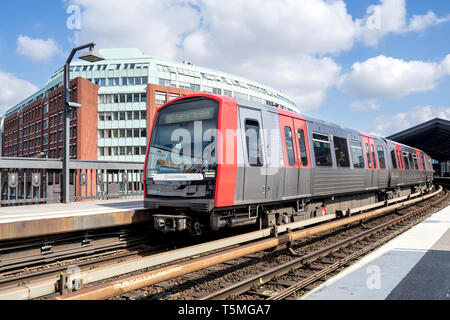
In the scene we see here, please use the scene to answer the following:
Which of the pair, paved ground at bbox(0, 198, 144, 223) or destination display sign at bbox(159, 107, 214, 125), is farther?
paved ground at bbox(0, 198, 144, 223)

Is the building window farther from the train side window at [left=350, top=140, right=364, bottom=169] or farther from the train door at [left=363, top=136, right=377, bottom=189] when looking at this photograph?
the train side window at [left=350, top=140, right=364, bottom=169]

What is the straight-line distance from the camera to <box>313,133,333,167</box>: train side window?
33.3ft

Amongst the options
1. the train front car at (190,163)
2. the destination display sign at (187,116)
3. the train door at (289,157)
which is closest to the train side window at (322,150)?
the train door at (289,157)

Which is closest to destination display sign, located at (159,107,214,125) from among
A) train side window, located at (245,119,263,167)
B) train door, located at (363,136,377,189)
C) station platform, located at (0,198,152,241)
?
train side window, located at (245,119,263,167)

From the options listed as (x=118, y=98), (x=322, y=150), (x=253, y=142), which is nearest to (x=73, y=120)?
(x=118, y=98)

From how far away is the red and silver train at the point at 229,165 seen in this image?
709 centimetres

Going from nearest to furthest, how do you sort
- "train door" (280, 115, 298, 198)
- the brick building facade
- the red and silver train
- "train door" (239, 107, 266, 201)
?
the red and silver train < "train door" (239, 107, 266, 201) < "train door" (280, 115, 298, 198) < the brick building facade

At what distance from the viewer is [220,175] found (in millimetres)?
6863

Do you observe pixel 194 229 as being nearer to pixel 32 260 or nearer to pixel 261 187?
pixel 261 187

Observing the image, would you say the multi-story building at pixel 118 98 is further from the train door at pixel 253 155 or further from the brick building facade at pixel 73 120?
the train door at pixel 253 155

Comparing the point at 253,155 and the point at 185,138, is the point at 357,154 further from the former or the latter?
the point at 185,138

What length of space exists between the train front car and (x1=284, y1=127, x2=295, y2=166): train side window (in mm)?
2033

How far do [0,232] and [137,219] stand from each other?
2.90 m
